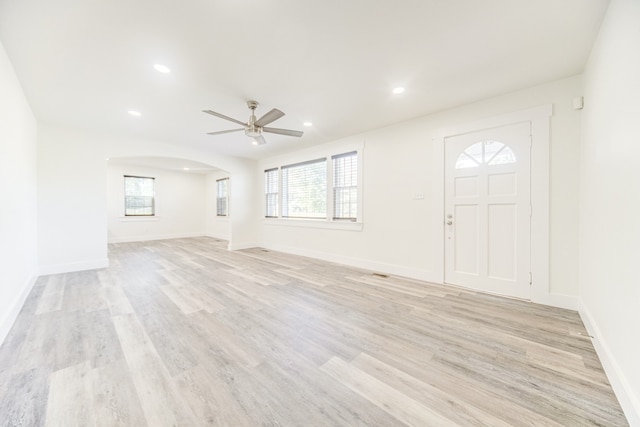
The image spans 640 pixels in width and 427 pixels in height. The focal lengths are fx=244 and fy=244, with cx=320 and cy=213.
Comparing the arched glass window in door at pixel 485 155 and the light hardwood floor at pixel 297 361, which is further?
the arched glass window in door at pixel 485 155

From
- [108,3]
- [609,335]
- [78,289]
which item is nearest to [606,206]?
[609,335]

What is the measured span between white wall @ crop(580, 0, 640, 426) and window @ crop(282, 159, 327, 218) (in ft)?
13.1

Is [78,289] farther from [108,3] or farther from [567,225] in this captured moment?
[567,225]

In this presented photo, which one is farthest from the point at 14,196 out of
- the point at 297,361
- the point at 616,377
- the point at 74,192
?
the point at 616,377

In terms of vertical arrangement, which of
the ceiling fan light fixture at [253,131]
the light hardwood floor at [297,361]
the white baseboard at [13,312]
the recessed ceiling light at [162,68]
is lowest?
the light hardwood floor at [297,361]

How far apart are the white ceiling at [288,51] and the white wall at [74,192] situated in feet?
3.34

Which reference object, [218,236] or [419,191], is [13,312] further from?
[218,236]

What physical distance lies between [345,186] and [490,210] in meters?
2.56

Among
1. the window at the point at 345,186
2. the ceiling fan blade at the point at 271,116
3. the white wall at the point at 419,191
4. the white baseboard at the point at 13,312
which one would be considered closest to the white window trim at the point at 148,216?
the white baseboard at the point at 13,312

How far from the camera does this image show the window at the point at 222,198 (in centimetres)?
866

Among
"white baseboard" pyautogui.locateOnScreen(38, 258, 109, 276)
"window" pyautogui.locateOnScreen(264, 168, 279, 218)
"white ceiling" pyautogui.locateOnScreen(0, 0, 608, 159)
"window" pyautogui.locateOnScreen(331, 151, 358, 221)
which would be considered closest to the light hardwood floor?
"white baseboard" pyautogui.locateOnScreen(38, 258, 109, 276)

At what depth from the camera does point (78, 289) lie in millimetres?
3422

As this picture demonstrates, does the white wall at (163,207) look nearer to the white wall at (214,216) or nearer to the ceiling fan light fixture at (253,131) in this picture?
the white wall at (214,216)

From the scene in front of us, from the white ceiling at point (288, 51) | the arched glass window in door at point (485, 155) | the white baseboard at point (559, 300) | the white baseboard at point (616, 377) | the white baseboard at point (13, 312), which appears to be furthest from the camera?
the arched glass window in door at point (485, 155)
